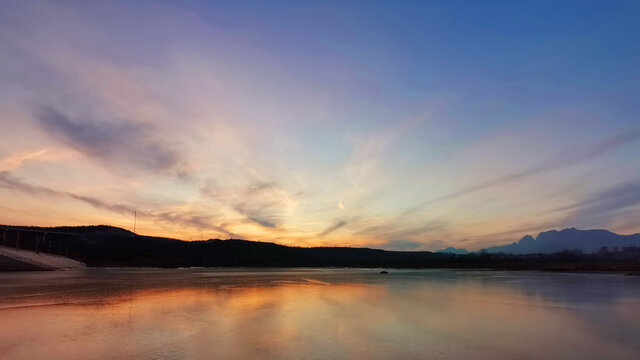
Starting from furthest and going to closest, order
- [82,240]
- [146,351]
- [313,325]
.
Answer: [82,240] < [313,325] < [146,351]

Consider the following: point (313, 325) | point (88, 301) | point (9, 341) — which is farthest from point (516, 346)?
point (88, 301)

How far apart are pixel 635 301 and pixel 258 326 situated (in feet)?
78.9

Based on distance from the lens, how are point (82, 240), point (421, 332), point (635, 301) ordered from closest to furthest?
point (421, 332) < point (635, 301) < point (82, 240)

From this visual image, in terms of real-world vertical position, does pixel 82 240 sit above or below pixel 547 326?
above

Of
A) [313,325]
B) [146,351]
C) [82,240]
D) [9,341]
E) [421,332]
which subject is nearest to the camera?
[146,351]

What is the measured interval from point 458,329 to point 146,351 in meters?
10.4

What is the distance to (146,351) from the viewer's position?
966 cm

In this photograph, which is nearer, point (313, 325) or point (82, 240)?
point (313, 325)

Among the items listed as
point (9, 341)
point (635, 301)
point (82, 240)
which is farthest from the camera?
point (82, 240)

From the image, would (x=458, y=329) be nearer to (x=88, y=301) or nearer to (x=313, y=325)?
(x=313, y=325)

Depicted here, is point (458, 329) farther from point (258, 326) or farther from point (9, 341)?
point (9, 341)

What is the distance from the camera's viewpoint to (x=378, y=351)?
10117 millimetres

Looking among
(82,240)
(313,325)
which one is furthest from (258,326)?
(82,240)

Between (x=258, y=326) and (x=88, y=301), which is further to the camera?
(x=88, y=301)
